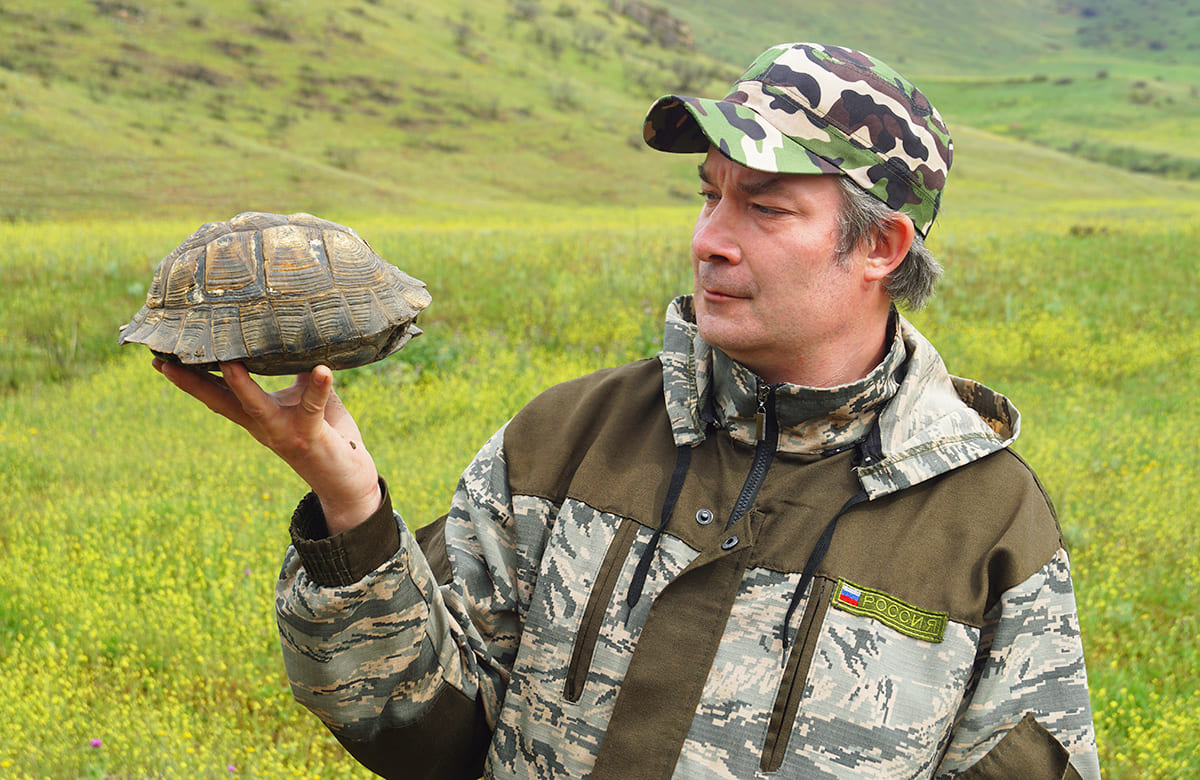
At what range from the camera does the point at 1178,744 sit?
420 cm

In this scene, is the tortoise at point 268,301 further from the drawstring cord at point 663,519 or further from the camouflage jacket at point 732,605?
the drawstring cord at point 663,519

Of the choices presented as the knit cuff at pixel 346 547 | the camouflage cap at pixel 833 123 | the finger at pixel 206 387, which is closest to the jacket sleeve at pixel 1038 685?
the camouflage cap at pixel 833 123

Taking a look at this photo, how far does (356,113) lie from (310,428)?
164 ft

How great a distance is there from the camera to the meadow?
427 cm

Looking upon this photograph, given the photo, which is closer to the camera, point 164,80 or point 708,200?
point 708,200

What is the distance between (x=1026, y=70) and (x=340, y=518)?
179036mm

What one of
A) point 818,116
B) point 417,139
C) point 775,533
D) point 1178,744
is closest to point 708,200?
point 818,116

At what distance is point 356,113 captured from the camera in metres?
48.2

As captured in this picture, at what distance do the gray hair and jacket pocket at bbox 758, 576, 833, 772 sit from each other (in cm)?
87

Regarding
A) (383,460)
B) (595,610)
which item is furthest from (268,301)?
(383,460)

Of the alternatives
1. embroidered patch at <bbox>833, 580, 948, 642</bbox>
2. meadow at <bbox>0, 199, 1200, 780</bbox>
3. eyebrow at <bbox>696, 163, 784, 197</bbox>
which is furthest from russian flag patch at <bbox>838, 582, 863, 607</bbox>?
meadow at <bbox>0, 199, 1200, 780</bbox>

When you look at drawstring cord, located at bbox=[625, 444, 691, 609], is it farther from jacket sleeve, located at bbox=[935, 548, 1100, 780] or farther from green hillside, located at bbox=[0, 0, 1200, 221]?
green hillside, located at bbox=[0, 0, 1200, 221]

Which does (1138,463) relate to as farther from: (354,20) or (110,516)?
(354,20)

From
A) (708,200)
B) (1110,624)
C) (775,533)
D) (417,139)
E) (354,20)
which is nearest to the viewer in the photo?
(775,533)
